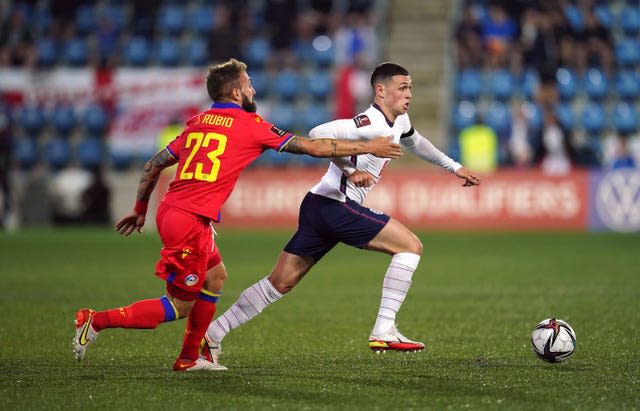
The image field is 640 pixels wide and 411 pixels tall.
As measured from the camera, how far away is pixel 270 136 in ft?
22.2

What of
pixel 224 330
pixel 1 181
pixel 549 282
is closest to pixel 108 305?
pixel 224 330

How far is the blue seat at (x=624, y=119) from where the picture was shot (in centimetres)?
2250

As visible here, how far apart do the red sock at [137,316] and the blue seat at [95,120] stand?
678 inches

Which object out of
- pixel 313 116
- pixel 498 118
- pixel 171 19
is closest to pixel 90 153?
pixel 171 19

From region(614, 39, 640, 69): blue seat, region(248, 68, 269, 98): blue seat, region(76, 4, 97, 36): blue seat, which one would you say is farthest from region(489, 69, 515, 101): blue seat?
region(76, 4, 97, 36): blue seat

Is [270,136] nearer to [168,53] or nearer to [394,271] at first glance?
[394,271]

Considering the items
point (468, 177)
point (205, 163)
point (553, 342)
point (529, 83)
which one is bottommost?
point (553, 342)

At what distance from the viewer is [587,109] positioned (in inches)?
890

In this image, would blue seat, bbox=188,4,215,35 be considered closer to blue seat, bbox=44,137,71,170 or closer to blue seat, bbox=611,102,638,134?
blue seat, bbox=44,137,71,170

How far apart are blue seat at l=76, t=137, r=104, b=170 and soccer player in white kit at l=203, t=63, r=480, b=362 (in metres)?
16.5

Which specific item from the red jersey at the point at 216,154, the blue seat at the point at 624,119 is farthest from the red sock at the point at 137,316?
the blue seat at the point at 624,119

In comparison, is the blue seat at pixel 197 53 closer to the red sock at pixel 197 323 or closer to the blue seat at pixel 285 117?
the blue seat at pixel 285 117

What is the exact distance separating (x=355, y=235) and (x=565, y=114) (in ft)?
51.9

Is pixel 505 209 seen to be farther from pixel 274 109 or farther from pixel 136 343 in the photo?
pixel 136 343
